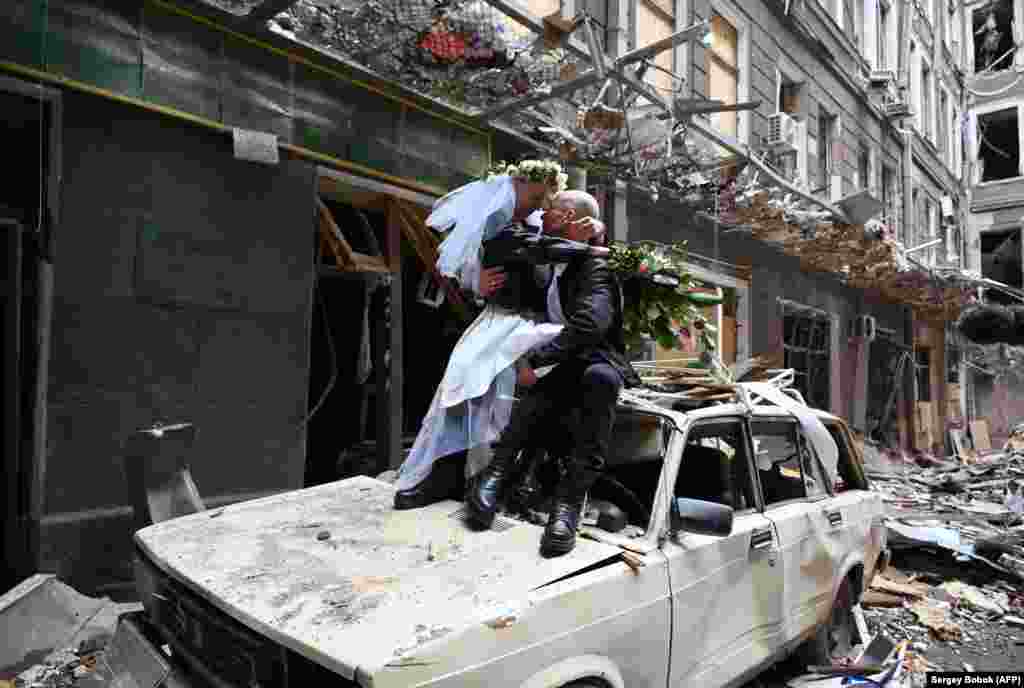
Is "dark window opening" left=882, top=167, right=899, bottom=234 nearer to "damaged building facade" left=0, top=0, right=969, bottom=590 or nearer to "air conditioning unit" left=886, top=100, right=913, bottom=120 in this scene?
"air conditioning unit" left=886, top=100, right=913, bottom=120

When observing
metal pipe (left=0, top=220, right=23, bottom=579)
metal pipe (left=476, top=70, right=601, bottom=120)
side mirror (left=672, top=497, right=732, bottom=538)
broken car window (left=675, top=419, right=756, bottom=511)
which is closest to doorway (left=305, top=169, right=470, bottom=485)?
metal pipe (left=476, top=70, right=601, bottom=120)

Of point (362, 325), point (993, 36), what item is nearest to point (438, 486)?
point (362, 325)

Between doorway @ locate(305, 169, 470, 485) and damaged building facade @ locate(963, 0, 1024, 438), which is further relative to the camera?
damaged building facade @ locate(963, 0, 1024, 438)

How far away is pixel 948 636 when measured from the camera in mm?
5176

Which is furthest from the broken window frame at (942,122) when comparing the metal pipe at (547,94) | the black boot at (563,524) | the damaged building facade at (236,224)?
the black boot at (563,524)

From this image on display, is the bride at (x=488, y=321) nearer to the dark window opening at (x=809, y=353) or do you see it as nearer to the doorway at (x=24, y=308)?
the doorway at (x=24, y=308)

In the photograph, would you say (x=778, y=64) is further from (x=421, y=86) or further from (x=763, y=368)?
(x=763, y=368)

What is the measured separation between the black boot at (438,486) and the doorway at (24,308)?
2834mm

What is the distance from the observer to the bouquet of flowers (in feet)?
→ 12.4

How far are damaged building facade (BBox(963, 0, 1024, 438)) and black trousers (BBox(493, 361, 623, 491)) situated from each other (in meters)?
28.3

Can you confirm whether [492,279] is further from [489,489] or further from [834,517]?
[834,517]

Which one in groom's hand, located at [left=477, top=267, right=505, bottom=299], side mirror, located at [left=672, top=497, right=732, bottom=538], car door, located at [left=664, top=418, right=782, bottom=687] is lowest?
car door, located at [left=664, top=418, right=782, bottom=687]

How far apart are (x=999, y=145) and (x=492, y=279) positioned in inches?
1382

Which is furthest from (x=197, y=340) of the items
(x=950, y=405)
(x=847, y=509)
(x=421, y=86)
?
(x=950, y=405)
